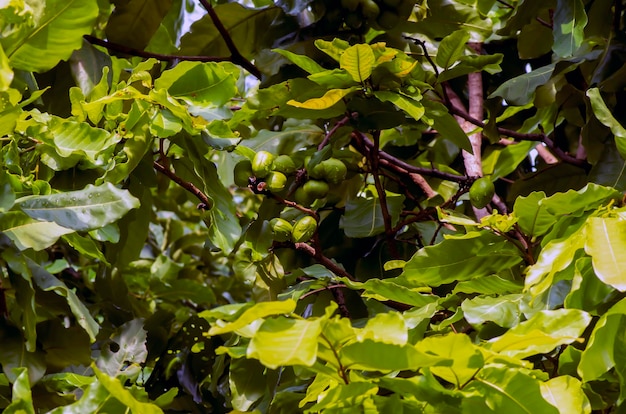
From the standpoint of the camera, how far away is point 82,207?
72 cm

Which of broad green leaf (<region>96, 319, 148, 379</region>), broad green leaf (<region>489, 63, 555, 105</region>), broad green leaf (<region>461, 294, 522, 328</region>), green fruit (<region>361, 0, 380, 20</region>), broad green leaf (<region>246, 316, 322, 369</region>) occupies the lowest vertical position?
broad green leaf (<region>96, 319, 148, 379</region>)

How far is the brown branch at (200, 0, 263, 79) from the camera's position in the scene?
1155 mm

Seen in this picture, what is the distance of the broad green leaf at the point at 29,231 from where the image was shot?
701 millimetres

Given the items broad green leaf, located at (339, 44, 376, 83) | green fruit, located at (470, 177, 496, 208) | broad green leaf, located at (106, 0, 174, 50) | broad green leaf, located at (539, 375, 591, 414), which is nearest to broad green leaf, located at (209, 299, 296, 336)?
broad green leaf, located at (539, 375, 591, 414)

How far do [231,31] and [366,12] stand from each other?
0.26m

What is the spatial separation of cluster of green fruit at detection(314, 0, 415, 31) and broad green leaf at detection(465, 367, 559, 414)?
25.3 inches

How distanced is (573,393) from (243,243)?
0.53 m

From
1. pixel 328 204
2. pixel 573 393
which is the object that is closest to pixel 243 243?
pixel 328 204

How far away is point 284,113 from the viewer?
3.08ft

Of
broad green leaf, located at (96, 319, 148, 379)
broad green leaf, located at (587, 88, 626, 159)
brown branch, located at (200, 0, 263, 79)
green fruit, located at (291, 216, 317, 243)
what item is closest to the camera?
broad green leaf, located at (587, 88, 626, 159)

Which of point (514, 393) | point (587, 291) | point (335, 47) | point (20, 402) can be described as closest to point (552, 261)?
point (587, 291)

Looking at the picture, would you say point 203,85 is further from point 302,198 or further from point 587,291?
point 587,291

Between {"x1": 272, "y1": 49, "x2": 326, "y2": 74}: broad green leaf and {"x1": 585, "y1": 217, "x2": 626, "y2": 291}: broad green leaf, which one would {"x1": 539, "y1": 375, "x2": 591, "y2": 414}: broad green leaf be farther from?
{"x1": 272, "y1": 49, "x2": 326, "y2": 74}: broad green leaf

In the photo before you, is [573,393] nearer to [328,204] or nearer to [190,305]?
[328,204]
